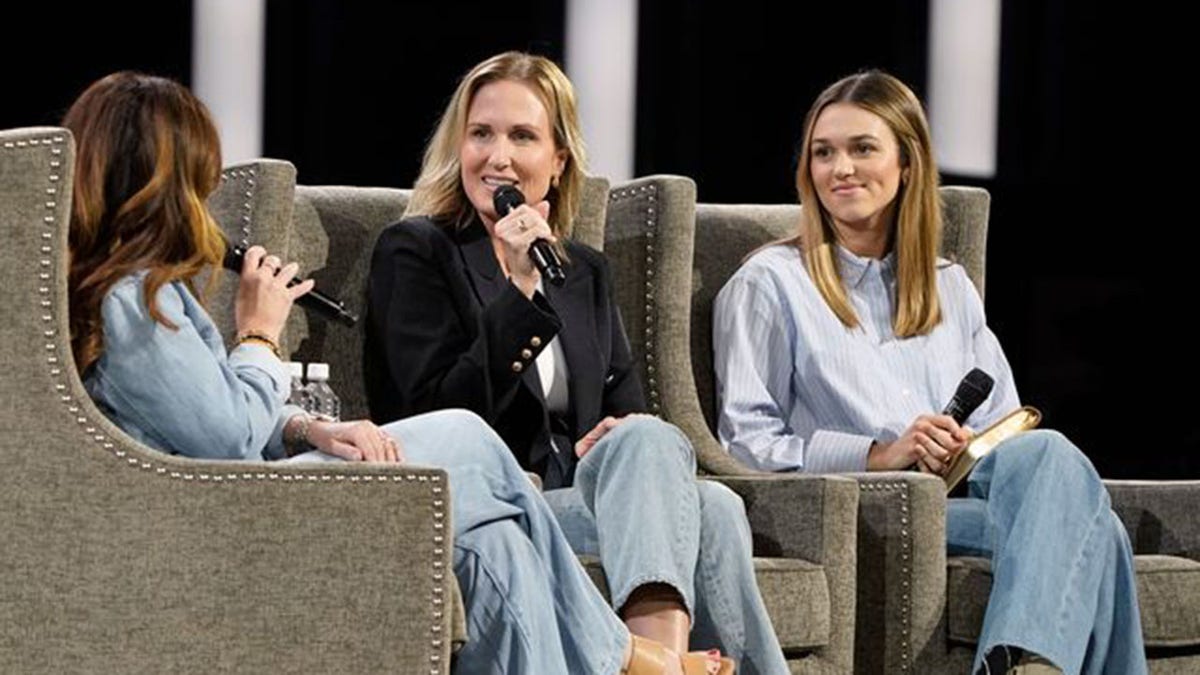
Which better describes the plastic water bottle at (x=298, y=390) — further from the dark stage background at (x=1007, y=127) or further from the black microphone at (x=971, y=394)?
the dark stage background at (x=1007, y=127)

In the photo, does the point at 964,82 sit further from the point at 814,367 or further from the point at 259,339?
the point at 259,339

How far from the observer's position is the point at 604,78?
16.6ft

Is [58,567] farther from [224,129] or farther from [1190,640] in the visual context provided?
[224,129]

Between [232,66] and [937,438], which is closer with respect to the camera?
[937,438]

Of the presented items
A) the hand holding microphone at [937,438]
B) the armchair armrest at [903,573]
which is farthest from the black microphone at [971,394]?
the armchair armrest at [903,573]

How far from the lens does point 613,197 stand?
12.6 ft

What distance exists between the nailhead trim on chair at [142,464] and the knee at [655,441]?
0.48 metres

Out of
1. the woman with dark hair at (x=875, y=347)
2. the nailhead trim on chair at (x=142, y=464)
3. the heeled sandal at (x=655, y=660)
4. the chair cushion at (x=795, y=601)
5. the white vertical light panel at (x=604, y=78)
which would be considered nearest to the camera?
the nailhead trim on chair at (x=142, y=464)

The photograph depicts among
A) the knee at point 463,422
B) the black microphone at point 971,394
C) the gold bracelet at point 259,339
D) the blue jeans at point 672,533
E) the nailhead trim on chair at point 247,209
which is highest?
the nailhead trim on chair at point 247,209

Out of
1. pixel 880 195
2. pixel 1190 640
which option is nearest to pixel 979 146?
pixel 880 195

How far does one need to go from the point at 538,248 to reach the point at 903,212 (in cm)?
81

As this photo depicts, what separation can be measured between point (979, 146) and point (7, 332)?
330 cm

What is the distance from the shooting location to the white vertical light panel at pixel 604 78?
5.06 metres

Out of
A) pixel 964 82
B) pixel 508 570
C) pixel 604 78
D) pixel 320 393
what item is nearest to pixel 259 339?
pixel 320 393
